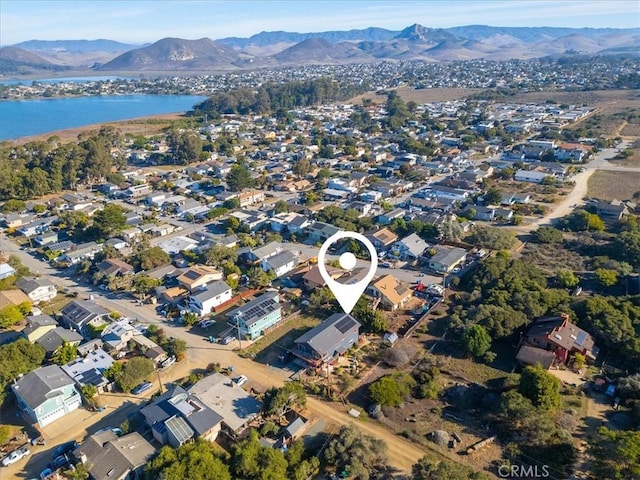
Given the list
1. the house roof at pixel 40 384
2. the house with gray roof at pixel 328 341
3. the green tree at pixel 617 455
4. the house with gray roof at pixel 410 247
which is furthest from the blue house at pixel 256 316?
the green tree at pixel 617 455

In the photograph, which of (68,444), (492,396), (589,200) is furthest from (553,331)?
(589,200)

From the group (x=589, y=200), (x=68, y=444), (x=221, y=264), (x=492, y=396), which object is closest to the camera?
(x=68, y=444)

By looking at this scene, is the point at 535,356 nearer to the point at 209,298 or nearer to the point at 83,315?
the point at 209,298

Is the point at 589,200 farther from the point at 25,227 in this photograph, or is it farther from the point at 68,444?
the point at 25,227

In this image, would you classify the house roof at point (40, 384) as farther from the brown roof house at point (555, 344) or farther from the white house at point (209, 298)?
the brown roof house at point (555, 344)

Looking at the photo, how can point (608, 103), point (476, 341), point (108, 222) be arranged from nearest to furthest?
1. point (476, 341)
2. point (108, 222)
3. point (608, 103)

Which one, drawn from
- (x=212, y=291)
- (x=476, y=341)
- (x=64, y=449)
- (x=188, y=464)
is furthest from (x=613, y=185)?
(x=64, y=449)

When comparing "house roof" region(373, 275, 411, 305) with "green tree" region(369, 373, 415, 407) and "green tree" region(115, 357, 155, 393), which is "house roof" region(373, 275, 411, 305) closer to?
"green tree" region(369, 373, 415, 407)
